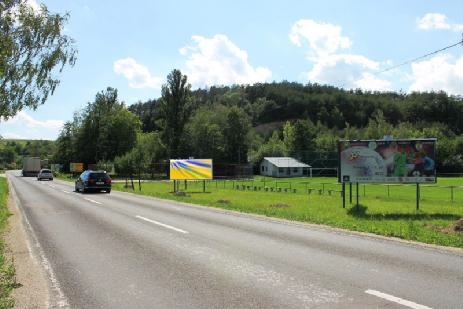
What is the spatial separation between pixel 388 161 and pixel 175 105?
71.6 meters

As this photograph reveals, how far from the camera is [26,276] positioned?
26.4ft

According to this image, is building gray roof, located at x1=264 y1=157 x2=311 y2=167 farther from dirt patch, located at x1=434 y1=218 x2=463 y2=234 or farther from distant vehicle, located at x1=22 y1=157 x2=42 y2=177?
dirt patch, located at x1=434 y1=218 x2=463 y2=234

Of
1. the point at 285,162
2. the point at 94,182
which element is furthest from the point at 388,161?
the point at 285,162

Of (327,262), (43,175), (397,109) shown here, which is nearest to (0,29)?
(327,262)

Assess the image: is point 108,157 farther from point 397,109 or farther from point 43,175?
point 397,109

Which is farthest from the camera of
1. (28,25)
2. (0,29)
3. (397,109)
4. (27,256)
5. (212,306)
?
(397,109)

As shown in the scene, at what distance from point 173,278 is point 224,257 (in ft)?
6.07

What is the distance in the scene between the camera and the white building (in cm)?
10262

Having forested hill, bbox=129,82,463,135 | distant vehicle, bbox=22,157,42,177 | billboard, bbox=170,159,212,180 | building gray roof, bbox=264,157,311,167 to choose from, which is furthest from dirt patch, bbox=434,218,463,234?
forested hill, bbox=129,82,463,135

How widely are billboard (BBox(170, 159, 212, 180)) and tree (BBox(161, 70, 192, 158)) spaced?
2013 inches

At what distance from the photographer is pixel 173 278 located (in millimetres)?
7594

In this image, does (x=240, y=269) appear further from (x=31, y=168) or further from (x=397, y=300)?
(x=31, y=168)

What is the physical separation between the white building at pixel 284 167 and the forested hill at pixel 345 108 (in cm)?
4976

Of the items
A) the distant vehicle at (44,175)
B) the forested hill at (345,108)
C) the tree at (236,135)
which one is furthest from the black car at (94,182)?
the forested hill at (345,108)
